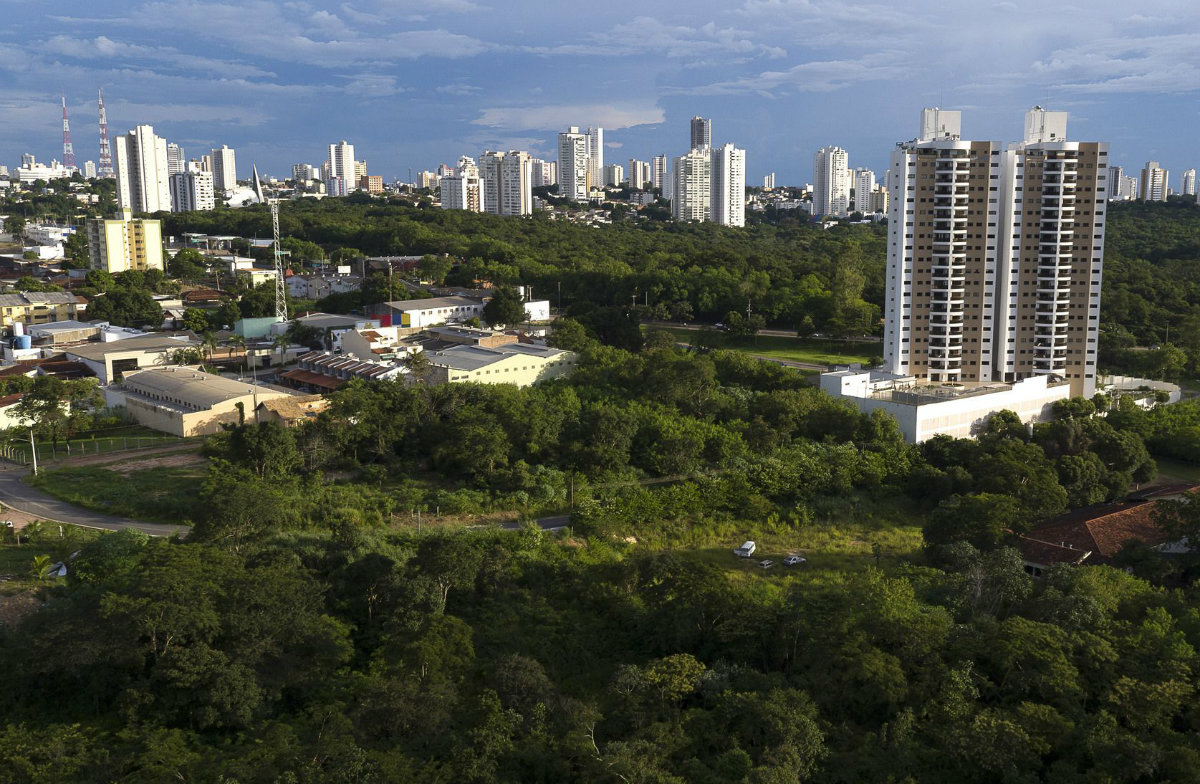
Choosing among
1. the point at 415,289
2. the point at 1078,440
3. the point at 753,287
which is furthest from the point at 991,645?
the point at 415,289

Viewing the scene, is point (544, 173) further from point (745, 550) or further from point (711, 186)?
point (745, 550)

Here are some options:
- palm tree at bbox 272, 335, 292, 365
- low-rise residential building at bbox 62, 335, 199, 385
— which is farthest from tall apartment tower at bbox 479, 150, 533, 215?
low-rise residential building at bbox 62, 335, 199, 385

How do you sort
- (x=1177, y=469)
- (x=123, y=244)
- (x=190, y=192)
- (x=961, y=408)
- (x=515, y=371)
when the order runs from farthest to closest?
(x=190, y=192) < (x=123, y=244) < (x=515, y=371) < (x=961, y=408) < (x=1177, y=469)

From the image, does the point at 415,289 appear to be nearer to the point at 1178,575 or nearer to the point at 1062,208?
the point at 1062,208

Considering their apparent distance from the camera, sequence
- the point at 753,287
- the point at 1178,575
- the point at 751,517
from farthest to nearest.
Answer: the point at 753,287 → the point at 751,517 → the point at 1178,575

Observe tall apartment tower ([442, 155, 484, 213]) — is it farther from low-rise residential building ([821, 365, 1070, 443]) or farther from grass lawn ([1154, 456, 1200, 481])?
grass lawn ([1154, 456, 1200, 481])

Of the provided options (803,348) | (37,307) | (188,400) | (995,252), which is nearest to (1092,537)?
(995,252)
